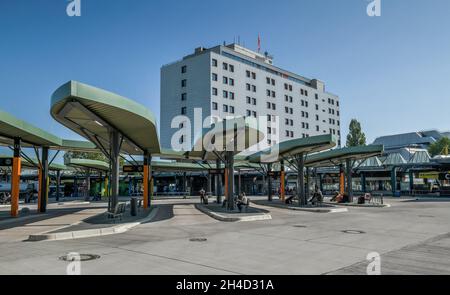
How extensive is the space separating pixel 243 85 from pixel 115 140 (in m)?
57.4

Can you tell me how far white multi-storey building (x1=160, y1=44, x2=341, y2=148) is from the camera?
67.8 m

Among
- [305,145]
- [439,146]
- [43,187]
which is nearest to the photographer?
[43,187]

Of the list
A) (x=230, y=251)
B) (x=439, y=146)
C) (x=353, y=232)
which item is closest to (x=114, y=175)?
(x=230, y=251)

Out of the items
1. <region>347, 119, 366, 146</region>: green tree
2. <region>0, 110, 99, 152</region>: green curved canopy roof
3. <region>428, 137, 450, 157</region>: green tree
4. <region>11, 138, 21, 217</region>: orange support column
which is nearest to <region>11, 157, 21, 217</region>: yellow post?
<region>11, 138, 21, 217</region>: orange support column

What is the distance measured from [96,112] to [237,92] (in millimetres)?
58794

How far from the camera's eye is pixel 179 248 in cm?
1009

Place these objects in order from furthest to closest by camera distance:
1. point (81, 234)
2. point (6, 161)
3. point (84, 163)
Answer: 1. point (84, 163)
2. point (6, 161)
3. point (81, 234)

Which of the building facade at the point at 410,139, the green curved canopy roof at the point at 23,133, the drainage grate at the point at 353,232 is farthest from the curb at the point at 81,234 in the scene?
the building facade at the point at 410,139

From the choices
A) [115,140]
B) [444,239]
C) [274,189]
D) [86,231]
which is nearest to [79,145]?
[115,140]

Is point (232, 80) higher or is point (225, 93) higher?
point (232, 80)

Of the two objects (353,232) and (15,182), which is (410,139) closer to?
(353,232)

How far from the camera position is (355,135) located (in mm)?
83000

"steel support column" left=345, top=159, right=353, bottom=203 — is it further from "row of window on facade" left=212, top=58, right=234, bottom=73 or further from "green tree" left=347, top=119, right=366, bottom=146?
"green tree" left=347, top=119, right=366, bottom=146
